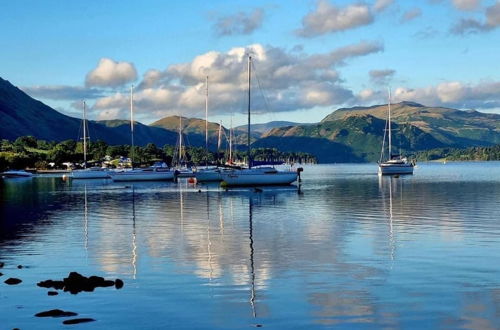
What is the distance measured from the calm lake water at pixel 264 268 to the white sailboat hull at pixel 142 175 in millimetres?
98285

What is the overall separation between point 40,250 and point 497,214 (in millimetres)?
42079

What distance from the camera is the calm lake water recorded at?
24.0 metres

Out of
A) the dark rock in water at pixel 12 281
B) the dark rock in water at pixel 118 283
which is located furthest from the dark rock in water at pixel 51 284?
the dark rock in water at pixel 118 283

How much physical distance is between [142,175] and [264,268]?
132383 millimetres

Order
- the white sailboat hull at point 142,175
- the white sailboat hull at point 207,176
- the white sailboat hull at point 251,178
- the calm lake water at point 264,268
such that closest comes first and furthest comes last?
the calm lake water at point 264,268, the white sailboat hull at point 251,178, the white sailboat hull at point 207,176, the white sailboat hull at point 142,175

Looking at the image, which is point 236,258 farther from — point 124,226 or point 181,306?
point 124,226

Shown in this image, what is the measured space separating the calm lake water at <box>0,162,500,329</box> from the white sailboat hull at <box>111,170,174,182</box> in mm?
98285

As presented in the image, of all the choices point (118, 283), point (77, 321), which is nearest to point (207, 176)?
point (118, 283)

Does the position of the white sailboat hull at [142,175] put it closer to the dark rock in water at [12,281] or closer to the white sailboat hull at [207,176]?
the white sailboat hull at [207,176]

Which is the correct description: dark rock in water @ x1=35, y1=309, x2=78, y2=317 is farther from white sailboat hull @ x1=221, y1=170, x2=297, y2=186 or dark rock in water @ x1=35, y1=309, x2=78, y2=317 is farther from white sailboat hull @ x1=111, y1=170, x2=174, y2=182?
white sailboat hull @ x1=111, y1=170, x2=174, y2=182

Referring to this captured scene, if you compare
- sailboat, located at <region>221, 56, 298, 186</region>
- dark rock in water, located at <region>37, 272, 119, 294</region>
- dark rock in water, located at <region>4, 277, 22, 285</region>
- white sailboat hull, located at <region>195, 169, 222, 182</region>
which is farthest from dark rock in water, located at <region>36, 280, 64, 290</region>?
white sailboat hull, located at <region>195, 169, 222, 182</region>

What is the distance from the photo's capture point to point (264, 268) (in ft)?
111

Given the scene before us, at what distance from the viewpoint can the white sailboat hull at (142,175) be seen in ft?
535

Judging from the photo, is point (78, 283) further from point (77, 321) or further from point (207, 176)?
point (207, 176)
